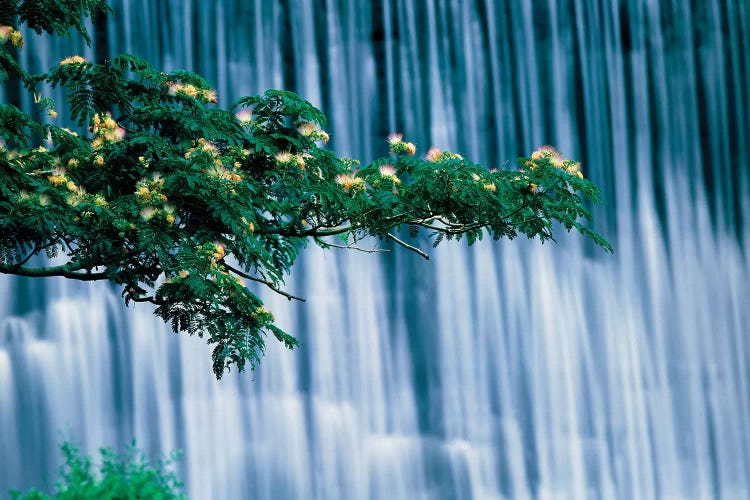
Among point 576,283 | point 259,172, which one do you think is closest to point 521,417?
point 576,283

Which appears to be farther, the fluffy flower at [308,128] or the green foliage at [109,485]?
the fluffy flower at [308,128]

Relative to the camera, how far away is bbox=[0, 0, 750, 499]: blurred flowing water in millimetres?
14414

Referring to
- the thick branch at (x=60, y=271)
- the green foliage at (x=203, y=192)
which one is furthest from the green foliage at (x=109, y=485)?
the thick branch at (x=60, y=271)

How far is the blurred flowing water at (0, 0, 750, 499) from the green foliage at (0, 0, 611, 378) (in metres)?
7.25

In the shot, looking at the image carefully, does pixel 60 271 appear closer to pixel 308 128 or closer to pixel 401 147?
pixel 308 128

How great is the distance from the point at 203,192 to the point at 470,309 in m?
9.77

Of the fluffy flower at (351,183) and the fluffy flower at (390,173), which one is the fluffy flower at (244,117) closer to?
the fluffy flower at (351,183)

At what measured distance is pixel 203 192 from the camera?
6367 mm

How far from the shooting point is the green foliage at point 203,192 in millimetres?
6414

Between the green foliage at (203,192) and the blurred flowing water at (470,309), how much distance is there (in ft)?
23.8

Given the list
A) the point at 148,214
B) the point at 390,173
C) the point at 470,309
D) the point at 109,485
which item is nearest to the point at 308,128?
the point at 390,173

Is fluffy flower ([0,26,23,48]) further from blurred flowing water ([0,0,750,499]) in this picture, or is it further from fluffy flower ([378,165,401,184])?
blurred flowing water ([0,0,750,499])

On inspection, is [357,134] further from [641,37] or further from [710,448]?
[710,448]

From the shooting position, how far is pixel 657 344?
1656 cm
